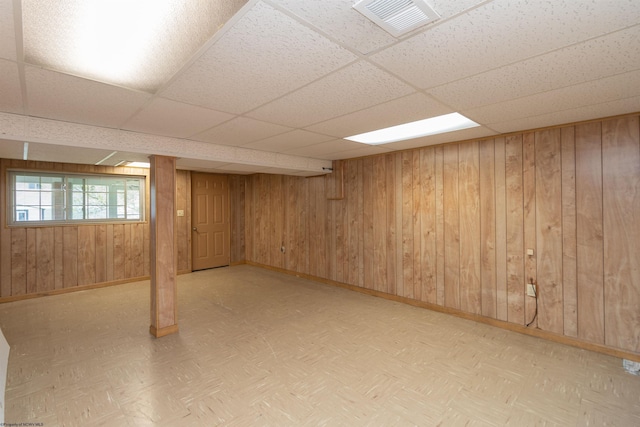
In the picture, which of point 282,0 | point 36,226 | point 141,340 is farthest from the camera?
point 36,226

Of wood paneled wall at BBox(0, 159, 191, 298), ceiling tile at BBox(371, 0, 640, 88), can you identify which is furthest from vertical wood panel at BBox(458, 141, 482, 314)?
wood paneled wall at BBox(0, 159, 191, 298)

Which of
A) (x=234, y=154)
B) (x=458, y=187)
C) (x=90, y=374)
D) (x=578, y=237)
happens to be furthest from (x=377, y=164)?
(x=90, y=374)

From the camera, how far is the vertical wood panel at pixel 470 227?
11.5 ft

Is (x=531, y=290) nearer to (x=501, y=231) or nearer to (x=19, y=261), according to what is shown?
(x=501, y=231)

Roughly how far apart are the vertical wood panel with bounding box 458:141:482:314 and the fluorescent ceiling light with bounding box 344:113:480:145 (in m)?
0.57

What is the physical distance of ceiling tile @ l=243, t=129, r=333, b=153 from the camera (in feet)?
10.3

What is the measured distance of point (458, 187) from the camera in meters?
3.63

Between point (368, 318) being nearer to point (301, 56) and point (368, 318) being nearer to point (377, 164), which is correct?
point (377, 164)

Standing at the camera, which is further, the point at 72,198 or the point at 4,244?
the point at 72,198

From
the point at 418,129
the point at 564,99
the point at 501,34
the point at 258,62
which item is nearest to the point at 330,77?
the point at 258,62

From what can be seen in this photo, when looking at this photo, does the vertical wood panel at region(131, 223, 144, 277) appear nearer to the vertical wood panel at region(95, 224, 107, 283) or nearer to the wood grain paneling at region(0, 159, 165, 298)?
the wood grain paneling at region(0, 159, 165, 298)

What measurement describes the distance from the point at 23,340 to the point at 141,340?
45.6 inches

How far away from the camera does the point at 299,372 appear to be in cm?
247

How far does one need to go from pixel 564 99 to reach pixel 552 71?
2.14 ft
